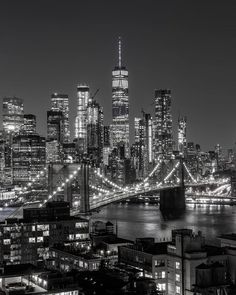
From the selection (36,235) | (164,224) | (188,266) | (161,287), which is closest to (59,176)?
(164,224)

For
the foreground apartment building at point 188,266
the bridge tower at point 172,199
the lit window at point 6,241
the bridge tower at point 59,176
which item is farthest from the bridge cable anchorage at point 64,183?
the foreground apartment building at point 188,266

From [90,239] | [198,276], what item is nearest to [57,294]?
[198,276]

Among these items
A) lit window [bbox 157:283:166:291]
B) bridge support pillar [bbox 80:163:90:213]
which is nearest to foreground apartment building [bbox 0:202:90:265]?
lit window [bbox 157:283:166:291]

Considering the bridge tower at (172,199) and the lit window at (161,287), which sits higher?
the bridge tower at (172,199)

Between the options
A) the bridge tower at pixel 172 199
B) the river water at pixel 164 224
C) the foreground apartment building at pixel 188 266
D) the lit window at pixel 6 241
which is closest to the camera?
the foreground apartment building at pixel 188 266

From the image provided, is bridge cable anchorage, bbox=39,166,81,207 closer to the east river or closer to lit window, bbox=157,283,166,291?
A: the east river

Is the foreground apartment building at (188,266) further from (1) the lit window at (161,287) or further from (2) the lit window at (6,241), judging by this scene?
(2) the lit window at (6,241)

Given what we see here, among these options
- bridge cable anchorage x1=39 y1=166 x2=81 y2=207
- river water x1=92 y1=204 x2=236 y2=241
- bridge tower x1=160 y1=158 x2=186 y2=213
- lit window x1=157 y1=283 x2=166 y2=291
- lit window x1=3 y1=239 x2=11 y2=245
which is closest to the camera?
lit window x1=157 y1=283 x2=166 y2=291

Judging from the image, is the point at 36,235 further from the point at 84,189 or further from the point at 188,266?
the point at 84,189
